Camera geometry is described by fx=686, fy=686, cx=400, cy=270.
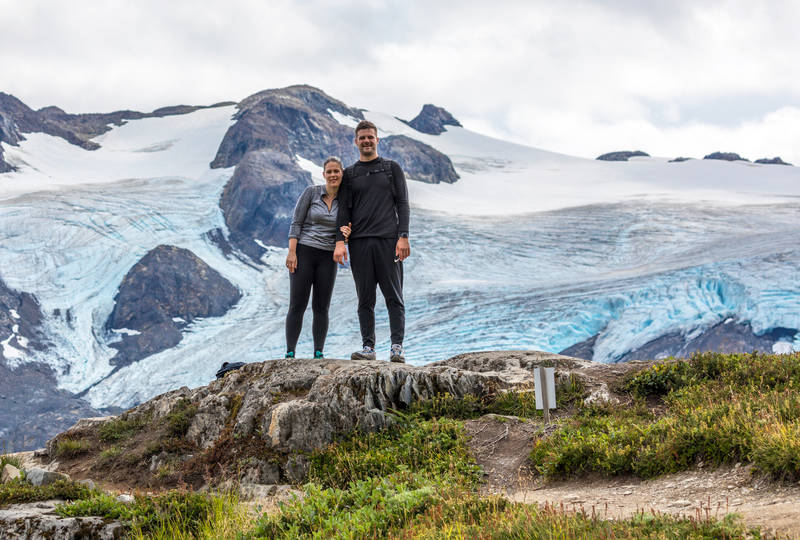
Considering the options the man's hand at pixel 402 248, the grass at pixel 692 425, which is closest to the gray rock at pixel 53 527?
the grass at pixel 692 425

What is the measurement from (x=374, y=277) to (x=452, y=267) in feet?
86.3

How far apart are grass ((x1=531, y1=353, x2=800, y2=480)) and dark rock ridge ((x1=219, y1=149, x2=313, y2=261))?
114ft

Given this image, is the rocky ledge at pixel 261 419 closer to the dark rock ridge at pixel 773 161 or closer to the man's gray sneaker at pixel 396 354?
the man's gray sneaker at pixel 396 354

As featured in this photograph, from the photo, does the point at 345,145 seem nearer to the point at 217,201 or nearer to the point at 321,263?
the point at 217,201

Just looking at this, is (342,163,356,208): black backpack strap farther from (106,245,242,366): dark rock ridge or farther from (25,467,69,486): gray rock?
(106,245,242,366): dark rock ridge

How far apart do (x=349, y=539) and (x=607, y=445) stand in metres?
2.42

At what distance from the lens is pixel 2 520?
4.85m

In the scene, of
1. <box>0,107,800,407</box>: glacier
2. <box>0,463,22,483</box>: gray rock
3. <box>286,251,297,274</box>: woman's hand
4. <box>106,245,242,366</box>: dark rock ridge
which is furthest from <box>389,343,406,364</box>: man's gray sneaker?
<box>106,245,242,366</box>: dark rock ridge

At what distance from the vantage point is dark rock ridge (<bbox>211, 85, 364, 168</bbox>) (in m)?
53.8

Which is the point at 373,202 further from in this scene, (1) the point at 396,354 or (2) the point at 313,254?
(1) the point at 396,354

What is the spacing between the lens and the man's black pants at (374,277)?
7.68m

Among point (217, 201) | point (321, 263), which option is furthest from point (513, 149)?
point (321, 263)

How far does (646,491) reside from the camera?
4809 millimetres

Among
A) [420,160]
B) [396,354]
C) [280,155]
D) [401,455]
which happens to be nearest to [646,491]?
[401,455]
